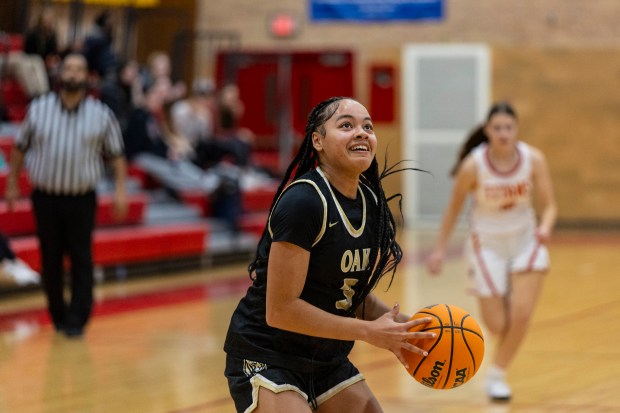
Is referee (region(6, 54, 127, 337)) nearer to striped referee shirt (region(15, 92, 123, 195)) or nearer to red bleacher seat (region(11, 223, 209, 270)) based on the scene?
striped referee shirt (region(15, 92, 123, 195))

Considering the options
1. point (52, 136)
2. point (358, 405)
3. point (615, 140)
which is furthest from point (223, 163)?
point (358, 405)

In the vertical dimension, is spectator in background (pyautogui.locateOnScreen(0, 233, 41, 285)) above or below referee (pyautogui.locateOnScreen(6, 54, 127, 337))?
below

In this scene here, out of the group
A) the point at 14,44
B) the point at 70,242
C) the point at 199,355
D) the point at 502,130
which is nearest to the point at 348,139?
the point at 502,130

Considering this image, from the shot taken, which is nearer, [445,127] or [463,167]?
[463,167]

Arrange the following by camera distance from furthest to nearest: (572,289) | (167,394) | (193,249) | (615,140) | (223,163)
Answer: (615,140) < (223,163) < (193,249) < (572,289) < (167,394)

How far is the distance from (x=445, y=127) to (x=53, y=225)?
39.9 ft

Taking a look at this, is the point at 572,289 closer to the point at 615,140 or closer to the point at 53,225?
the point at 53,225

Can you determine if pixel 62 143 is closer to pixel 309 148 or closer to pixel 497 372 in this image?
pixel 497 372

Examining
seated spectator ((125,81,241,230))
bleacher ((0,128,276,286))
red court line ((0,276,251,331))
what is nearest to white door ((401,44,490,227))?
bleacher ((0,128,276,286))

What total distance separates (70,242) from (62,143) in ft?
2.38

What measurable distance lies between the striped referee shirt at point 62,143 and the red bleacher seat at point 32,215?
5.56ft

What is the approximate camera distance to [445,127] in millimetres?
19547

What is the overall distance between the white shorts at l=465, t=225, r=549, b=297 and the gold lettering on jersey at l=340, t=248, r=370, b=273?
283 cm

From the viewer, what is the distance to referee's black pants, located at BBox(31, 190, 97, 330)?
Answer: 8234mm
